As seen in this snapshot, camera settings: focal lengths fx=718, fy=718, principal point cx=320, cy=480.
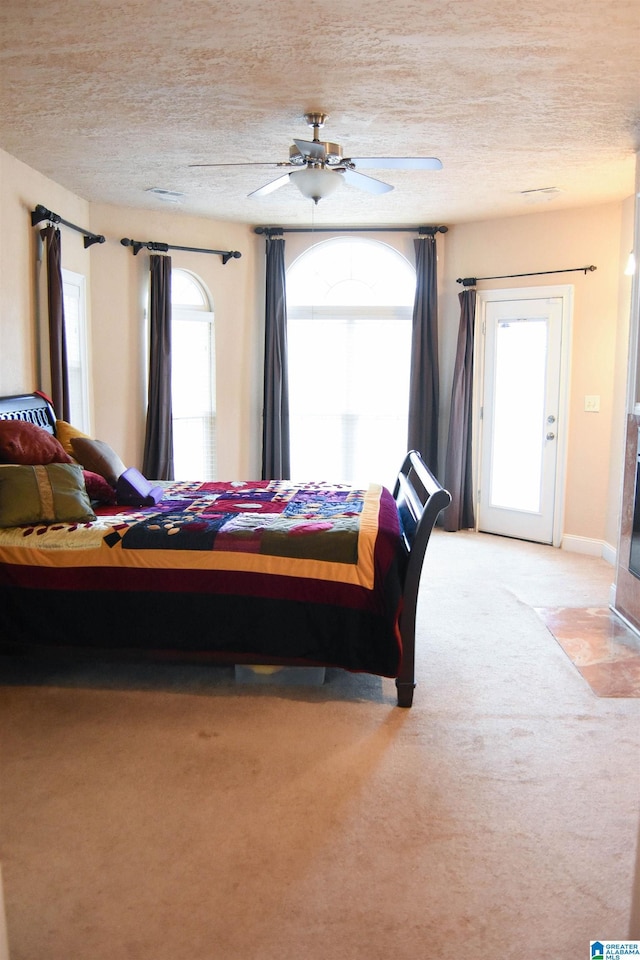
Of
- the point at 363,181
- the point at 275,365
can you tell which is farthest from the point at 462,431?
the point at 363,181

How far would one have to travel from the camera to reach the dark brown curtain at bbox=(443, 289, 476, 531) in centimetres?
619

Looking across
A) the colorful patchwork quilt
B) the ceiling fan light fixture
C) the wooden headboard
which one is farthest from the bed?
the ceiling fan light fixture

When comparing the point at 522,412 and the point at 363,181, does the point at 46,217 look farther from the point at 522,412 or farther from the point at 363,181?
the point at 522,412

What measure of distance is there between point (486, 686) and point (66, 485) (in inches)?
85.5

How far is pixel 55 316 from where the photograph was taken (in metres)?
4.75

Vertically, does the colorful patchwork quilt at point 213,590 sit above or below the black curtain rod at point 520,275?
below

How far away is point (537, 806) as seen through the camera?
238 centimetres

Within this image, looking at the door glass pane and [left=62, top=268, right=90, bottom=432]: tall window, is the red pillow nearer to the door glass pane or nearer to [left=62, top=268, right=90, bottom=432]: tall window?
[left=62, top=268, right=90, bottom=432]: tall window

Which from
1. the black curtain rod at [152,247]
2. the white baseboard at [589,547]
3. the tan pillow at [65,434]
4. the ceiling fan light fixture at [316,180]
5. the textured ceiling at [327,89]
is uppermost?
the textured ceiling at [327,89]

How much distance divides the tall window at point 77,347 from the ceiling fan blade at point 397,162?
267 centimetres

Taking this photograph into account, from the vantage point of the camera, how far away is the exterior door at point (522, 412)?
19.0ft

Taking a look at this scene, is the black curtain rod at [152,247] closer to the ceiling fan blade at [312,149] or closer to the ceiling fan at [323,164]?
the ceiling fan at [323,164]

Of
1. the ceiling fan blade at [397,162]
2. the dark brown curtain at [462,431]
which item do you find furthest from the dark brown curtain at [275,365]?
the ceiling fan blade at [397,162]

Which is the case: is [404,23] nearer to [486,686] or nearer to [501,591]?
[486,686]
